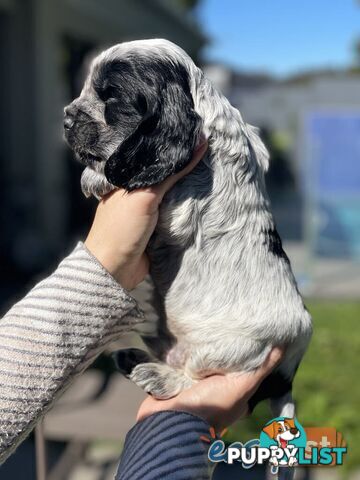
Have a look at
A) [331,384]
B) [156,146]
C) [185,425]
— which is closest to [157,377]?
[185,425]

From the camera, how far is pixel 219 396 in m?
1.34

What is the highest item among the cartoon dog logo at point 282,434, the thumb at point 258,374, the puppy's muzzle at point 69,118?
the puppy's muzzle at point 69,118

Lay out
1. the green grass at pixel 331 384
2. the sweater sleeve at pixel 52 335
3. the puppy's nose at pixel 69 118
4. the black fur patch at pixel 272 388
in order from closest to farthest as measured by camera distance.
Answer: the sweater sleeve at pixel 52 335 → the puppy's nose at pixel 69 118 → the black fur patch at pixel 272 388 → the green grass at pixel 331 384

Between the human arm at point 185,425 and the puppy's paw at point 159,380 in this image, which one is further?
the puppy's paw at point 159,380

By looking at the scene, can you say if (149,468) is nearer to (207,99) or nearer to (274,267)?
(274,267)

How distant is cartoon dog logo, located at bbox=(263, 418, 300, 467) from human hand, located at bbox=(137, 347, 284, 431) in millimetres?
80

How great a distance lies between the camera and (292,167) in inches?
734

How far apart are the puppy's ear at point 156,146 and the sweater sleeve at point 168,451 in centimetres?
48

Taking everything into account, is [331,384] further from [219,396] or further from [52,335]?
[52,335]

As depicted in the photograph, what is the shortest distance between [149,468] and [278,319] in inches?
15.2

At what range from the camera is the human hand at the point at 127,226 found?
127 cm

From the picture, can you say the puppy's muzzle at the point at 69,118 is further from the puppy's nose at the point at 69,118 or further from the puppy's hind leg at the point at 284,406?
Answer: the puppy's hind leg at the point at 284,406

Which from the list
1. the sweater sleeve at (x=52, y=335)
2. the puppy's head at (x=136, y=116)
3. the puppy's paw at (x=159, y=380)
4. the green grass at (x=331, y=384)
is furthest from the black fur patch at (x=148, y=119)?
the green grass at (x=331, y=384)

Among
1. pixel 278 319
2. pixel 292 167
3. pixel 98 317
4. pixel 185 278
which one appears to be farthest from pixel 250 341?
pixel 292 167
